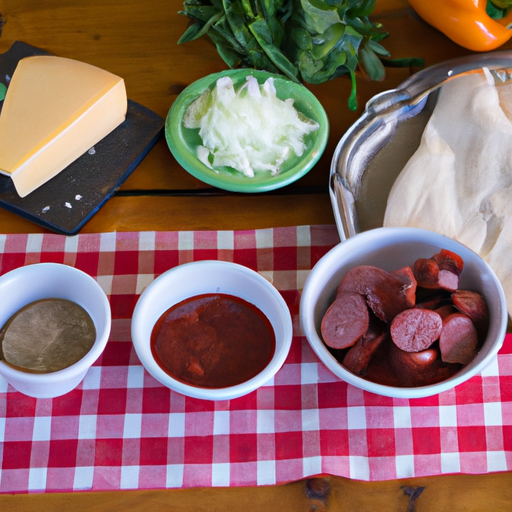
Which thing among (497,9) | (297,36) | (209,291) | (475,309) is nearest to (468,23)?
(497,9)

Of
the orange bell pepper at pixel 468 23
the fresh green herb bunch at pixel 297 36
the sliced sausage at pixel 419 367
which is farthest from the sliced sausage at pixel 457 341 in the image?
the orange bell pepper at pixel 468 23

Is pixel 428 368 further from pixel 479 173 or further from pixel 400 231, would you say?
pixel 479 173

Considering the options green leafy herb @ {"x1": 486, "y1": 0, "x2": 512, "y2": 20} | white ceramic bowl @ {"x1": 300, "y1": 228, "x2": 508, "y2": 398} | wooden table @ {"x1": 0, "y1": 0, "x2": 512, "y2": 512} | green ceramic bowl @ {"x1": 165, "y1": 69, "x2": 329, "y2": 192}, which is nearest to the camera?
white ceramic bowl @ {"x1": 300, "y1": 228, "x2": 508, "y2": 398}

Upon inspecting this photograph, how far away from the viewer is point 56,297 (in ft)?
2.78

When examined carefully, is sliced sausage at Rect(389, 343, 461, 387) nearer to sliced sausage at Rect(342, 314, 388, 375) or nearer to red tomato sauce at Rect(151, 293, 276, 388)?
sliced sausage at Rect(342, 314, 388, 375)

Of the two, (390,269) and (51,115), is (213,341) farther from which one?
(51,115)

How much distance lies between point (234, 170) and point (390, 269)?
32 centimetres

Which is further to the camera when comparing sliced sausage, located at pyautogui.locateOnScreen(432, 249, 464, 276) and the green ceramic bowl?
the green ceramic bowl

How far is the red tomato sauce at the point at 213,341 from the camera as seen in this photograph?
79cm

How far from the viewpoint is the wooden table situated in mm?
818

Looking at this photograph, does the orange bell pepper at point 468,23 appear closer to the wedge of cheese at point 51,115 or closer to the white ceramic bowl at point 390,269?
the white ceramic bowl at point 390,269

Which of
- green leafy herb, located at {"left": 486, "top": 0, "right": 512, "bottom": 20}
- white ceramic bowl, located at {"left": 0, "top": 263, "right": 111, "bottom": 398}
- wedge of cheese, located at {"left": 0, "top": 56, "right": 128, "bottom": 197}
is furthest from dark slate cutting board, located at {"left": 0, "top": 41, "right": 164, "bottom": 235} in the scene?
green leafy herb, located at {"left": 486, "top": 0, "right": 512, "bottom": 20}

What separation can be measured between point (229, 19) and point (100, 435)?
0.73m

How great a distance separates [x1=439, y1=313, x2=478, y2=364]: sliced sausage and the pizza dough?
15 cm
